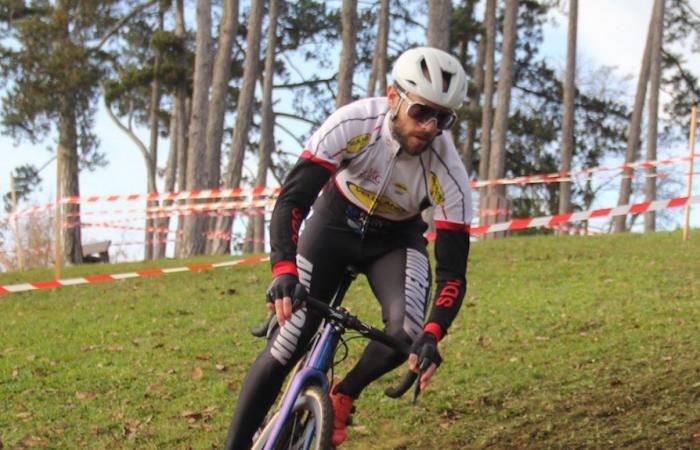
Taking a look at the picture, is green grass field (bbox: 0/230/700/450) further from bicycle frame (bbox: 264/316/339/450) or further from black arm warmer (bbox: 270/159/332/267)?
black arm warmer (bbox: 270/159/332/267)

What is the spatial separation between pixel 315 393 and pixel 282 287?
499 millimetres

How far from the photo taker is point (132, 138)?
36.9m

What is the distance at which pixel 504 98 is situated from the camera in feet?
79.9

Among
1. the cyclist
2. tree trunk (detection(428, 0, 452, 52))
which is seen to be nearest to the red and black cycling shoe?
the cyclist

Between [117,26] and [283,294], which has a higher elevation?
[117,26]

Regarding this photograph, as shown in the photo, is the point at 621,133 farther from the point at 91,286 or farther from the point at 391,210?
the point at 391,210

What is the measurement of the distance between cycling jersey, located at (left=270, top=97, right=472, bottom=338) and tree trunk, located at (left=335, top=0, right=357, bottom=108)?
16.2 m

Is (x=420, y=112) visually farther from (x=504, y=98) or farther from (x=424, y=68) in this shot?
(x=504, y=98)

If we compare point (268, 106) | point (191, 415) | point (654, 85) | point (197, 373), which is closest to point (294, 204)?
point (191, 415)

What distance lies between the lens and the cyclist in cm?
424

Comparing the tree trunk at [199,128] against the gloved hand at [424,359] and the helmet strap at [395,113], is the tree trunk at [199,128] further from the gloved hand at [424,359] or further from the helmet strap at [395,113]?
the gloved hand at [424,359]

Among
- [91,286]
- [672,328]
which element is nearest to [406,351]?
[672,328]

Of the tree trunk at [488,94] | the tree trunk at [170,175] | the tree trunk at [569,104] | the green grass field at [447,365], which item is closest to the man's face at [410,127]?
the green grass field at [447,365]

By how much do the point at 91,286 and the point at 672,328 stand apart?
9.38 metres
